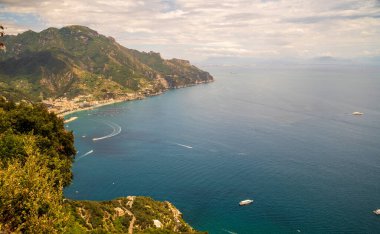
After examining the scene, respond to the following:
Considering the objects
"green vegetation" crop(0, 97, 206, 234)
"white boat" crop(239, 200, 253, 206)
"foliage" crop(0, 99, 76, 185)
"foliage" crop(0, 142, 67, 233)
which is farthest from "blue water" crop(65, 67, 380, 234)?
"foliage" crop(0, 142, 67, 233)

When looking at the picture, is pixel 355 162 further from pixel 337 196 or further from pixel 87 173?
→ pixel 87 173

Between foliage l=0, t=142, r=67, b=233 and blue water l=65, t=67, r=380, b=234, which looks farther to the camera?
blue water l=65, t=67, r=380, b=234

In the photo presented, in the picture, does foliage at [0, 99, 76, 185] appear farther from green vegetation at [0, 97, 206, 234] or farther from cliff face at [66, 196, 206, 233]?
cliff face at [66, 196, 206, 233]

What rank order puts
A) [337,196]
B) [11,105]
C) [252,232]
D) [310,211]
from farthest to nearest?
1. [337,196]
2. [310,211]
3. [252,232]
4. [11,105]

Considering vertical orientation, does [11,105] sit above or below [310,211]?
above

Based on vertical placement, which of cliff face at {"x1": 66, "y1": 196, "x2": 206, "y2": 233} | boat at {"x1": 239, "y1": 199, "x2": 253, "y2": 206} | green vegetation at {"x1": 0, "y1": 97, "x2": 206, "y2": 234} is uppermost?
green vegetation at {"x1": 0, "y1": 97, "x2": 206, "y2": 234}

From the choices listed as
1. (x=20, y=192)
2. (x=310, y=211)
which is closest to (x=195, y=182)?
(x=310, y=211)

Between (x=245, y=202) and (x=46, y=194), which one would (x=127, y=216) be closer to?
(x=46, y=194)

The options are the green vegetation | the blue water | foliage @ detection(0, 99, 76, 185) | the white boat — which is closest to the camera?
the green vegetation

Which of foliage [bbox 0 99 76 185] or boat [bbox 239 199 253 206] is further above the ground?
foliage [bbox 0 99 76 185]
